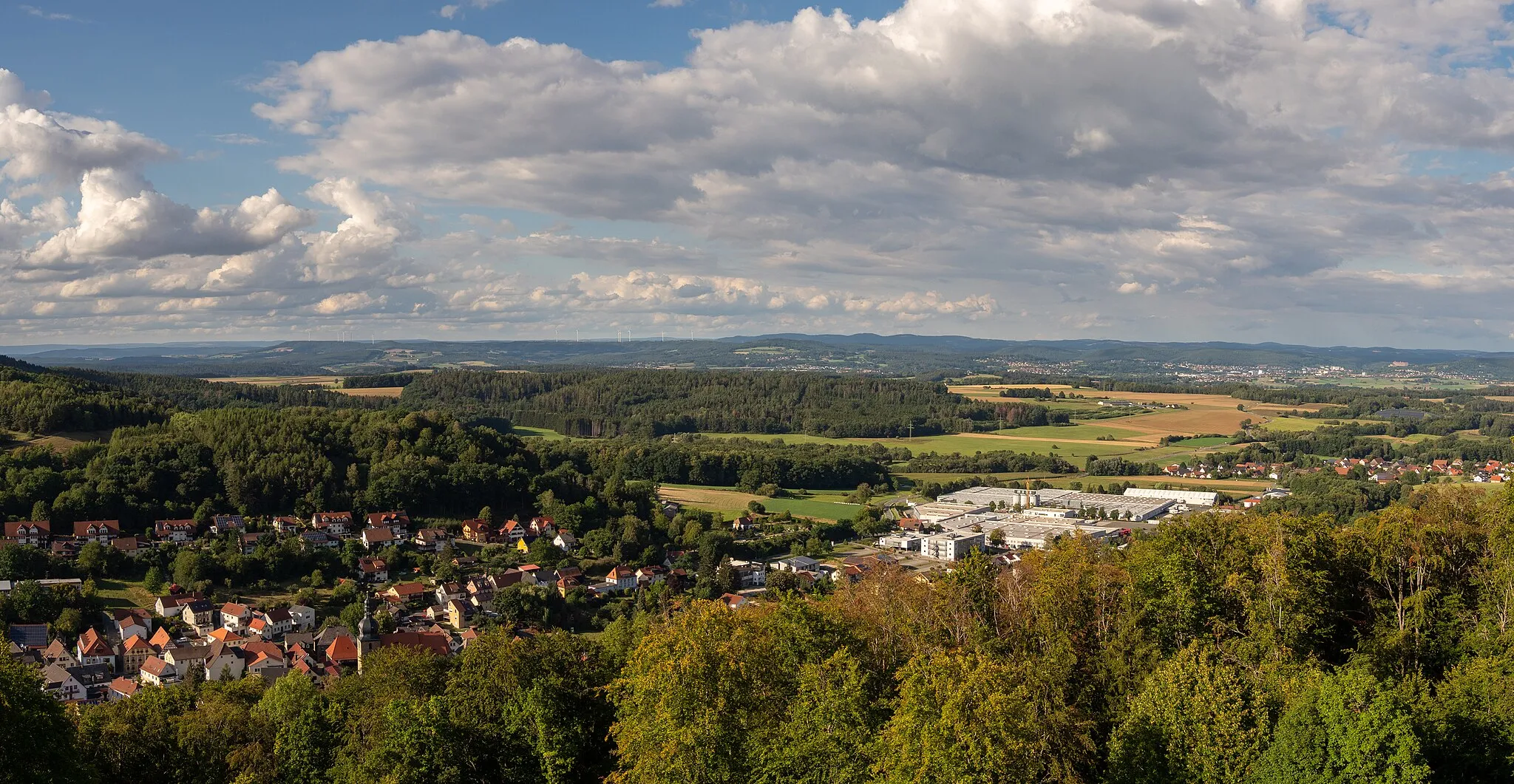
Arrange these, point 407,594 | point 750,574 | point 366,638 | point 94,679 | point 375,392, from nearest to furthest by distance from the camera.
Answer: point 366,638, point 94,679, point 407,594, point 750,574, point 375,392

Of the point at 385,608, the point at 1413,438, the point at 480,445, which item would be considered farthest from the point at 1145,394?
the point at 385,608

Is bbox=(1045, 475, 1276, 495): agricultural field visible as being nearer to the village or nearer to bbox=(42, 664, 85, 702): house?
the village

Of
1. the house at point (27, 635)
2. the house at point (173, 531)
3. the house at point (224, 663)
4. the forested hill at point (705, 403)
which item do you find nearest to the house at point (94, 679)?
the house at point (224, 663)

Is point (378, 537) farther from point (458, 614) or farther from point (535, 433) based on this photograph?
point (535, 433)

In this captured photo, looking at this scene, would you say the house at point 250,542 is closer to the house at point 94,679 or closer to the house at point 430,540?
the house at point 430,540

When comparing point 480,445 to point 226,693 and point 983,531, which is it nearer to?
point 983,531

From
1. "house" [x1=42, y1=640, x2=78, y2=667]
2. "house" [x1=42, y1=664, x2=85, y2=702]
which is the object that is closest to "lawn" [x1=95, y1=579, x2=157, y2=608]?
"house" [x1=42, y1=640, x2=78, y2=667]

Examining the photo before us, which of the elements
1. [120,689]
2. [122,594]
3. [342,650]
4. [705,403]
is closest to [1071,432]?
[705,403]
